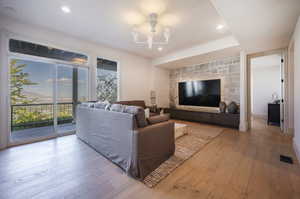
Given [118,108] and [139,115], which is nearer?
[139,115]

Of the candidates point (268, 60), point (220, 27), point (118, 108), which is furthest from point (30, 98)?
point (268, 60)

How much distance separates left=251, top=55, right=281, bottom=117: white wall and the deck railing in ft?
25.6

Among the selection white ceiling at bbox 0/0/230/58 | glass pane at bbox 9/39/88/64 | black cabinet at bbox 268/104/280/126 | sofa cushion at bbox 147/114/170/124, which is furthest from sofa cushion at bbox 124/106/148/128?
black cabinet at bbox 268/104/280/126

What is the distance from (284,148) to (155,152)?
2772 mm

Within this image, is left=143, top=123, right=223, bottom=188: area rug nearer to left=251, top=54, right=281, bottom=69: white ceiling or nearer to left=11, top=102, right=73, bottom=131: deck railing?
left=11, top=102, right=73, bottom=131: deck railing

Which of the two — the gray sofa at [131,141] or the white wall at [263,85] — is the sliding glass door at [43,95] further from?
the white wall at [263,85]

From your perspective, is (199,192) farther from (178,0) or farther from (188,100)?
(188,100)

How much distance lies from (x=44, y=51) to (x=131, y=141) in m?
3.43

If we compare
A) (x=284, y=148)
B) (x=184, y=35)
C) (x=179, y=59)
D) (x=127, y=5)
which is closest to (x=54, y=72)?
(x=127, y=5)

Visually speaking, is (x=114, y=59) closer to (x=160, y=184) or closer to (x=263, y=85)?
(x=160, y=184)

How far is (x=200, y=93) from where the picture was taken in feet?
16.8

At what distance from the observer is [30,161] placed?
81.9 inches

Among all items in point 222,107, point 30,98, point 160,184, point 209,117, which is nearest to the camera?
point 160,184

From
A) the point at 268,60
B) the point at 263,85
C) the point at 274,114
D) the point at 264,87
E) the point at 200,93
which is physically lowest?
the point at 274,114
